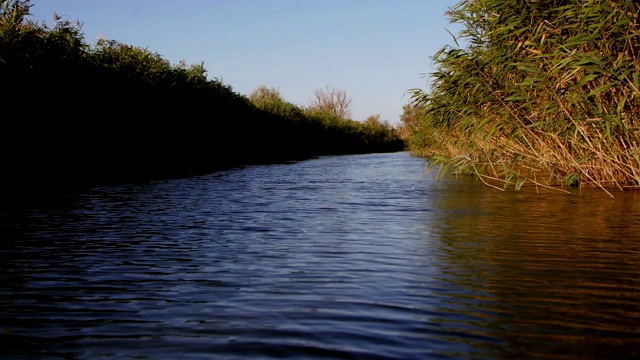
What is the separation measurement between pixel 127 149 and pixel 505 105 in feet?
52.4

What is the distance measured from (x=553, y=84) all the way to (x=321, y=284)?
7.00m

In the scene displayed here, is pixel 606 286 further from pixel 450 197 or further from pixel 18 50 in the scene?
pixel 18 50

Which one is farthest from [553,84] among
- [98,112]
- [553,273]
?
[98,112]

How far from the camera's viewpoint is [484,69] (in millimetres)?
10922

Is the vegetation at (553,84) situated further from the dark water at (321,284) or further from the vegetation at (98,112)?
the vegetation at (98,112)

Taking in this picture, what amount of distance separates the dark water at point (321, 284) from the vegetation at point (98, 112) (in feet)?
25.4

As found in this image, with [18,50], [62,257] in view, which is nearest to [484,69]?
[62,257]

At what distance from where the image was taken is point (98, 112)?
66.0ft

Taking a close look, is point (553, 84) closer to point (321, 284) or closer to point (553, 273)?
point (553, 273)

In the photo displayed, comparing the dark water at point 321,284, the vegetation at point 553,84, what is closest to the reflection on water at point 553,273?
the dark water at point 321,284

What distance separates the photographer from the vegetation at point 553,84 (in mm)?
8625

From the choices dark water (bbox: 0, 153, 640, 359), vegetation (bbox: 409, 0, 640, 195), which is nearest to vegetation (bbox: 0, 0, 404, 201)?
dark water (bbox: 0, 153, 640, 359)

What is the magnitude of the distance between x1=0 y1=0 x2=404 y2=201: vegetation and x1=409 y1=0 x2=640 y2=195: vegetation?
9.25 m

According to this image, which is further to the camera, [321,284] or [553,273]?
[553,273]
